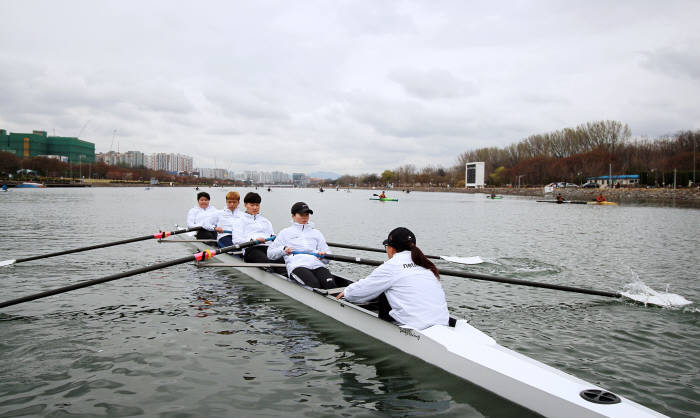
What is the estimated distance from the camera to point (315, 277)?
329 inches

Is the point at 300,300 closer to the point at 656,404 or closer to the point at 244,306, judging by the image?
the point at 244,306

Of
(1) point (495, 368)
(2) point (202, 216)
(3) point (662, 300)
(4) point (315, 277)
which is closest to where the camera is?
(1) point (495, 368)

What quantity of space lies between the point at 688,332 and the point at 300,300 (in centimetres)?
736

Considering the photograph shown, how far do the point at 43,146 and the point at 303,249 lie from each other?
214619mm

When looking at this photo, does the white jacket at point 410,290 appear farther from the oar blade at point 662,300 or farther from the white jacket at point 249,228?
the oar blade at point 662,300

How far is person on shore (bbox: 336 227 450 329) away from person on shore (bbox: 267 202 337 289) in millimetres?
2534

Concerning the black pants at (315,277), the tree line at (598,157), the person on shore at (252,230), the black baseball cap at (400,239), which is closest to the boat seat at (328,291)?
the black pants at (315,277)

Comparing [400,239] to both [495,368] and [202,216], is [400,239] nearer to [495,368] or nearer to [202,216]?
[495,368]

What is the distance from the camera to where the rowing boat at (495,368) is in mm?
4016

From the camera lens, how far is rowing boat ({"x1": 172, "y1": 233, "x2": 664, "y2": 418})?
4016 mm

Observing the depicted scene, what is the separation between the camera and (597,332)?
7.80m

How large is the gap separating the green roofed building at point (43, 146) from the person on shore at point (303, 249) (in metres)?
196

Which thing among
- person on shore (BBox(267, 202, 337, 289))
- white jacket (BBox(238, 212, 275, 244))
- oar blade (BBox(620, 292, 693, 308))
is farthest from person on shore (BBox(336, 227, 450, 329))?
oar blade (BBox(620, 292, 693, 308))

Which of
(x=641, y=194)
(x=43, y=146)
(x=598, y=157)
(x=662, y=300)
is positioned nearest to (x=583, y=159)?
(x=598, y=157)
